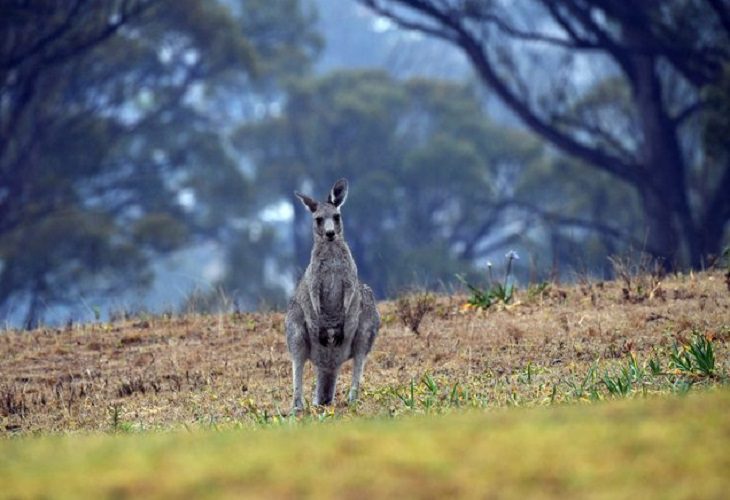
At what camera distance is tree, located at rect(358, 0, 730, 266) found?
25062 millimetres

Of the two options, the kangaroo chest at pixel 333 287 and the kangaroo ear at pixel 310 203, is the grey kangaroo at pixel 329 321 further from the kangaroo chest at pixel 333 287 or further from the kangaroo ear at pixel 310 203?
the kangaroo ear at pixel 310 203

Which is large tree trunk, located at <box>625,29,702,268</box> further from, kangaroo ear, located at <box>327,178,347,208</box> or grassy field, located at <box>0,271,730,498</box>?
kangaroo ear, located at <box>327,178,347,208</box>

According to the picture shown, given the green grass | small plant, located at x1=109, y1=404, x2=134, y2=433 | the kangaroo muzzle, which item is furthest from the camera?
the kangaroo muzzle

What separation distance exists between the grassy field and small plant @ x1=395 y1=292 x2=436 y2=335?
0.13 feet

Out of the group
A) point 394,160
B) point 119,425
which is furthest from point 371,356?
point 394,160

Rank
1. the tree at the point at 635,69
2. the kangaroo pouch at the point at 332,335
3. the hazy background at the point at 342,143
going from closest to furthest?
the kangaroo pouch at the point at 332,335 → the tree at the point at 635,69 → the hazy background at the point at 342,143

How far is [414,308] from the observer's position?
11914 millimetres

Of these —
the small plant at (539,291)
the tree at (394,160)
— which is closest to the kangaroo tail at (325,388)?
the small plant at (539,291)

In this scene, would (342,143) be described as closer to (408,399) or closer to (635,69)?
(635,69)

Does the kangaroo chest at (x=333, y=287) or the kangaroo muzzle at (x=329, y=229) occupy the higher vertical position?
the kangaroo muzzle at (x=329, y=229)

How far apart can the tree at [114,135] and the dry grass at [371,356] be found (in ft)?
48.3

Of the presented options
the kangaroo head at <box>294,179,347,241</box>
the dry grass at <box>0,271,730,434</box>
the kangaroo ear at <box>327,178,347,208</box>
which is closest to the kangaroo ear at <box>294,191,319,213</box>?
the kangaroo head at <box>294,179,347,241</box>

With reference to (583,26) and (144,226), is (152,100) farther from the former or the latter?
(583,26)

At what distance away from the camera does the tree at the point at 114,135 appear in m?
28.1
